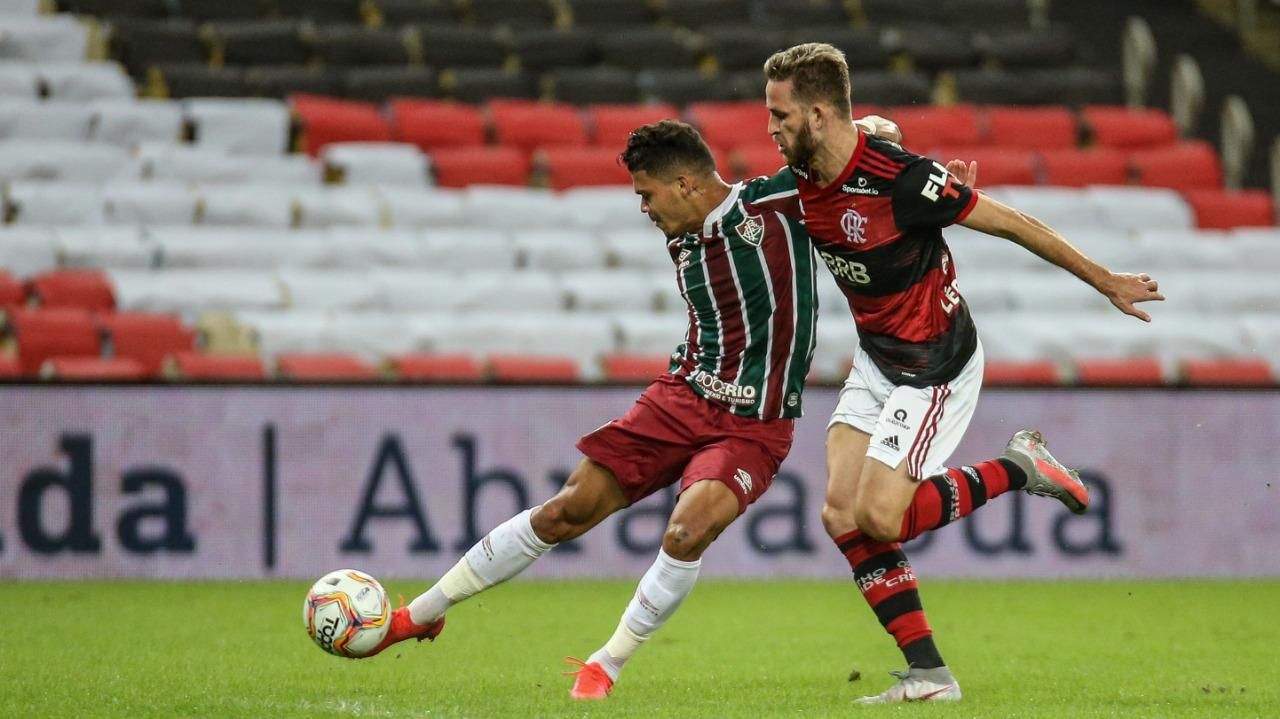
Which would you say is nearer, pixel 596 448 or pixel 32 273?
pixel 596 448

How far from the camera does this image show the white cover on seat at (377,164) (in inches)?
532

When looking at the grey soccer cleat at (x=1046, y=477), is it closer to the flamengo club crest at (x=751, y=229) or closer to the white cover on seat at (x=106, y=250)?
the flamengo club crest at (x=751, y=229)

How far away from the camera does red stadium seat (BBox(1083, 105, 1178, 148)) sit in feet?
49.6

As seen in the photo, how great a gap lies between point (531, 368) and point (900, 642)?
5.61 meters

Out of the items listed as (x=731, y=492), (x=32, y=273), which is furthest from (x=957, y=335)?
(x=32, y=273)

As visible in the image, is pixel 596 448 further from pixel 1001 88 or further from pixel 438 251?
pixel 1001 88

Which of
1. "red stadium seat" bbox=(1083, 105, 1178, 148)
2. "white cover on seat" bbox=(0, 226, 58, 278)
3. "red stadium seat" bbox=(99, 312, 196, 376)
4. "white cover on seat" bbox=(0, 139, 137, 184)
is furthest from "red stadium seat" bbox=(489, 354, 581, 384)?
"red stadium seat" bbox=(1083, 105, 1178, 148)

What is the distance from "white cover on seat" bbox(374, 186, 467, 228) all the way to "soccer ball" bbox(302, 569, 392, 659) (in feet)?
24.8

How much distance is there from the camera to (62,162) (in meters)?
12.9

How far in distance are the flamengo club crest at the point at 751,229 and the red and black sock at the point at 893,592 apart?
1.03 meters

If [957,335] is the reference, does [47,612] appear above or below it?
below

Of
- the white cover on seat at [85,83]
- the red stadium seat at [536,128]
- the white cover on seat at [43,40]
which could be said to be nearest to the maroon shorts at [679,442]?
the red stadium seat at [536,128]

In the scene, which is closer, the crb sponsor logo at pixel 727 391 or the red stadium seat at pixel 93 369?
the crb sponsor logo at pixel 727 391

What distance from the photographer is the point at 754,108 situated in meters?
14.5
